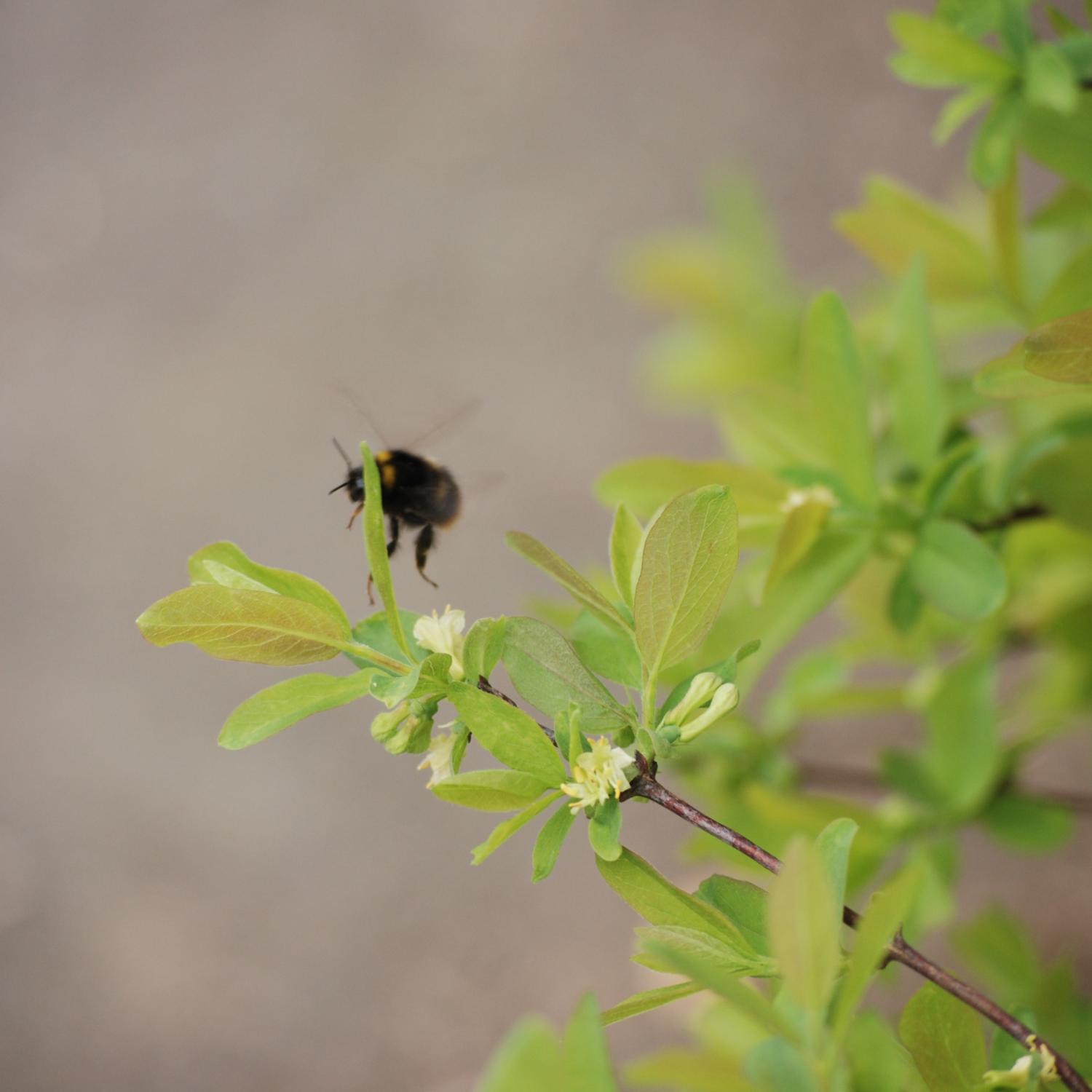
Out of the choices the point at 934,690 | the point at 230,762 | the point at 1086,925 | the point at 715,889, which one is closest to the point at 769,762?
the point at 934,690

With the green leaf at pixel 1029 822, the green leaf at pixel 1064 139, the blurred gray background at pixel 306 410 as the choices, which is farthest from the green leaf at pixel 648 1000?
the blurred gray background at pixel 306 410

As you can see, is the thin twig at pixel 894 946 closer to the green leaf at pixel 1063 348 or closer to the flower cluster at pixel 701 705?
the flower cluster at pixel 701 705

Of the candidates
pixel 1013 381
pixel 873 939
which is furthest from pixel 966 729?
pixel 873 939

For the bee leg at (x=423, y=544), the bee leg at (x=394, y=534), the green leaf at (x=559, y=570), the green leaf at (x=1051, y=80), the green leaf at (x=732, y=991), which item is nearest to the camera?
the green leaf at (x=732, y=991)

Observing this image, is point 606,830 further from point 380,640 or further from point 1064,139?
point 1064,139

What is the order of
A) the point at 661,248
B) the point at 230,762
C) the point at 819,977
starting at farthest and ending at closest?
1. the point at 230,762
2. the point at 661,248
3. the point at 819,977

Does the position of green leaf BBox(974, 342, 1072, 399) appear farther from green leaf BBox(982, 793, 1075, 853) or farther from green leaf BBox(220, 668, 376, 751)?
green leaf BBox(982, 793, 1075, 853)

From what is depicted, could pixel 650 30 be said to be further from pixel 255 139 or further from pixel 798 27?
pixel 255 139
